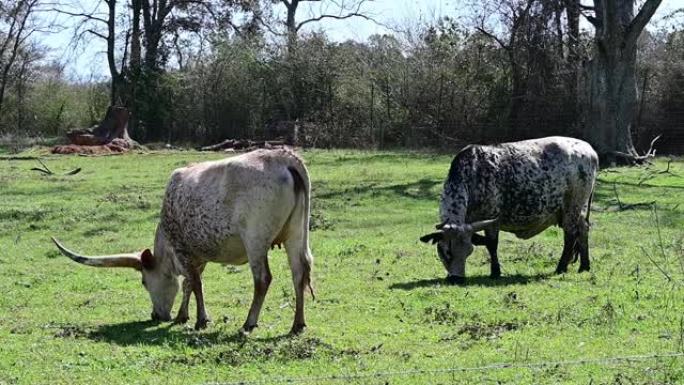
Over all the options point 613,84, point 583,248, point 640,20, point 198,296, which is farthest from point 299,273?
point 613,84

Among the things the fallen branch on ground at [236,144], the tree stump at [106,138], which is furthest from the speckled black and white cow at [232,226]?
the tree stump at [106,138]

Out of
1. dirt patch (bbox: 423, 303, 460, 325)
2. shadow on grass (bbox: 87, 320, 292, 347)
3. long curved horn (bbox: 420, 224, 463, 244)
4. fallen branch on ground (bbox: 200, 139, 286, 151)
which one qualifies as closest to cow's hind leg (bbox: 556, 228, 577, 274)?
long curved horn (bbox: 420, 224, 463, 244)

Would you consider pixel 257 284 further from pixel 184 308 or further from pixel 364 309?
pixel 364 309

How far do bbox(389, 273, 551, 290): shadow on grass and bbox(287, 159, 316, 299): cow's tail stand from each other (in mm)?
Answer: 2363

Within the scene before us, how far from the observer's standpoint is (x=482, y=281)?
11.5 meters

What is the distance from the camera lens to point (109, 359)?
7844mm

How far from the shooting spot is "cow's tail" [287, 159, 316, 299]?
8.98 metres

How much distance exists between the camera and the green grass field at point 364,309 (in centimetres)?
744

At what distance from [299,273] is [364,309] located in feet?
4.35

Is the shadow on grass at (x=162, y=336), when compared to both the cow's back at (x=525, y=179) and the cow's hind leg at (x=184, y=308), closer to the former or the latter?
the cow's hind leg at (x=184, y=308)

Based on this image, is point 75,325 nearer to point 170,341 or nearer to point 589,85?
point 170,341

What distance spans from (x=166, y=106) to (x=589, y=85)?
65.6 feet

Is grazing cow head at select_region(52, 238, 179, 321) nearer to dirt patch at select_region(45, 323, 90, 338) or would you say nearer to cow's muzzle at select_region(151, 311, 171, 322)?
cow's muzzle at select_region(151, 311, 171, 322)

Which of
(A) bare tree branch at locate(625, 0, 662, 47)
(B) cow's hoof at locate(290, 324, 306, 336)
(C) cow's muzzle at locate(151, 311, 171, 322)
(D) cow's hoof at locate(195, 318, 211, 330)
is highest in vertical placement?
(A) bare tree branch at locate(625, 0, 662, 47)
